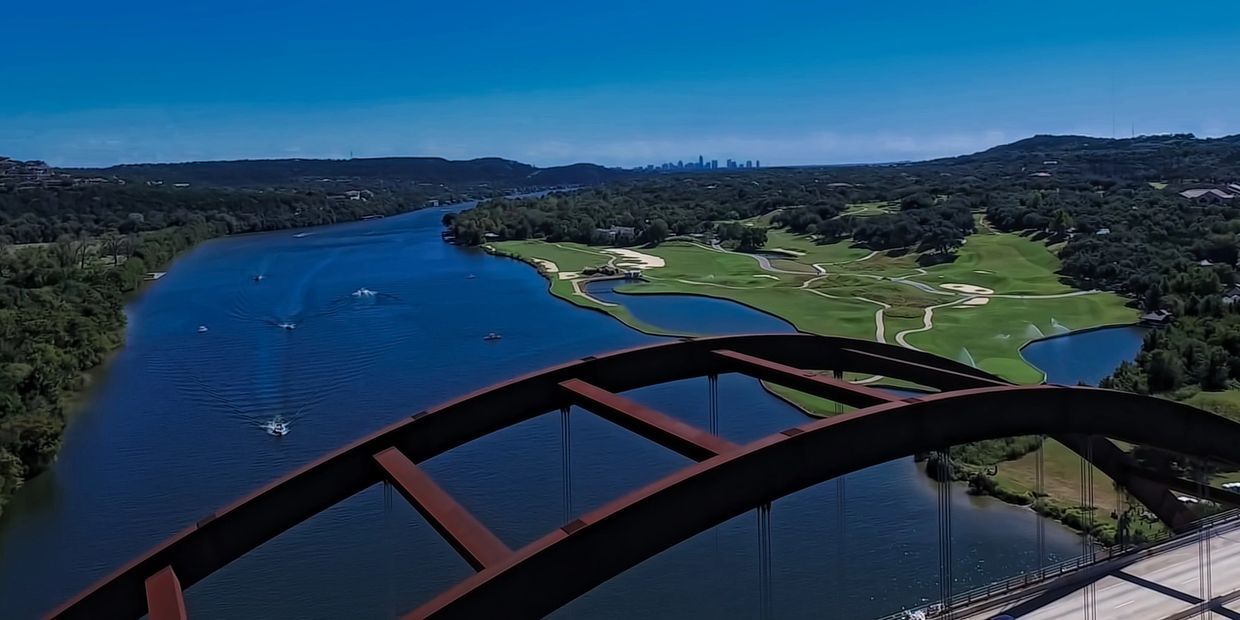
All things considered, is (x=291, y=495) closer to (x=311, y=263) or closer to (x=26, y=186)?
(x=311, y=263)

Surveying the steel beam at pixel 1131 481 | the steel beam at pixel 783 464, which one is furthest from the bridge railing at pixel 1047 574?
the steel beam at pixel 783 464

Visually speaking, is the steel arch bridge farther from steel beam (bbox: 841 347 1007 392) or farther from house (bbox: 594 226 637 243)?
house (bbox: 594 226 637 243)

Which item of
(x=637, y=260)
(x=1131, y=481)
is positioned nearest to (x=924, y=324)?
(x=1131, y=481)

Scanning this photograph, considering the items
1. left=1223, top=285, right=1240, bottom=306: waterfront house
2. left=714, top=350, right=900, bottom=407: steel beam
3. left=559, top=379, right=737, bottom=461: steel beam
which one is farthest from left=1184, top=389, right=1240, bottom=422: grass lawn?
left=559, top=379, right=737, bottom=461: steel beam

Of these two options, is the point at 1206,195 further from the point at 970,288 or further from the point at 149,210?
the point at 149,210

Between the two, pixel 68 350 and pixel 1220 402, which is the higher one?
pixel 68 350

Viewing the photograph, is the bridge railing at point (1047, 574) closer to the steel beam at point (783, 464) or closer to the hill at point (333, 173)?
the steel beam at point (783, 464)
